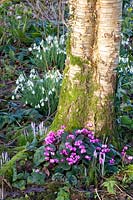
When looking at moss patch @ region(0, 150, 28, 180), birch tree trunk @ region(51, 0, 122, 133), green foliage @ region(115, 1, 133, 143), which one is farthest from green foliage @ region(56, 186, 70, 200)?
green foliage @ region(115, 1, 133, 143)

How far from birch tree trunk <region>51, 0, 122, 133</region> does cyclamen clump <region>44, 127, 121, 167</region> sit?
165 millimetres

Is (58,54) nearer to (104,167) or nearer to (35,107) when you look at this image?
(35,107)

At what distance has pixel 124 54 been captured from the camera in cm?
536

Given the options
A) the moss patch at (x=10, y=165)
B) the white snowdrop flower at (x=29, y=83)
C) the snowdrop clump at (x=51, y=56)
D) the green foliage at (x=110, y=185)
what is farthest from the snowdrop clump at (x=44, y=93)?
the green foliage at (x=110, y=185)

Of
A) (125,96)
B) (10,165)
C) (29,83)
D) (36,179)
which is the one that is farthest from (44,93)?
(36,179)

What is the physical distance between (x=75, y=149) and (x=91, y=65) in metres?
0.59

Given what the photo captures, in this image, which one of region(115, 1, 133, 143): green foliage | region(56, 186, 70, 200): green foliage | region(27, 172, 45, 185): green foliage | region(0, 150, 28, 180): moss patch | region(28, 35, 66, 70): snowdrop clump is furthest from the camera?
region(28, 35, 66, 70): snowdrop clump

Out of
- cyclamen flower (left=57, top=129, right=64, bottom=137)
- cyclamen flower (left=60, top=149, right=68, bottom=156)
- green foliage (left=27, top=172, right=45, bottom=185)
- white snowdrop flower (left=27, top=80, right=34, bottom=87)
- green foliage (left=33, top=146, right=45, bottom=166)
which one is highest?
white snowdrop flower (left=27, top=80, right=34, bottom=87)

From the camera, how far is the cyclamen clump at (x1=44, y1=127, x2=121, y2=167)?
3.07 m

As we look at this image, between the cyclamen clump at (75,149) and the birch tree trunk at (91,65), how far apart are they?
16cm

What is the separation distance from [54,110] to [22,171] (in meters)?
1.25

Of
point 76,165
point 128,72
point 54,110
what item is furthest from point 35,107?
point 76,165

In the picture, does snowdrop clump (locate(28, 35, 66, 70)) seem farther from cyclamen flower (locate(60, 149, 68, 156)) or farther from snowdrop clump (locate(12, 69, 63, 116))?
cyclamen flower (locate(60, 149, 68, 156))

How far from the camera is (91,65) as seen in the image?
324 cm
